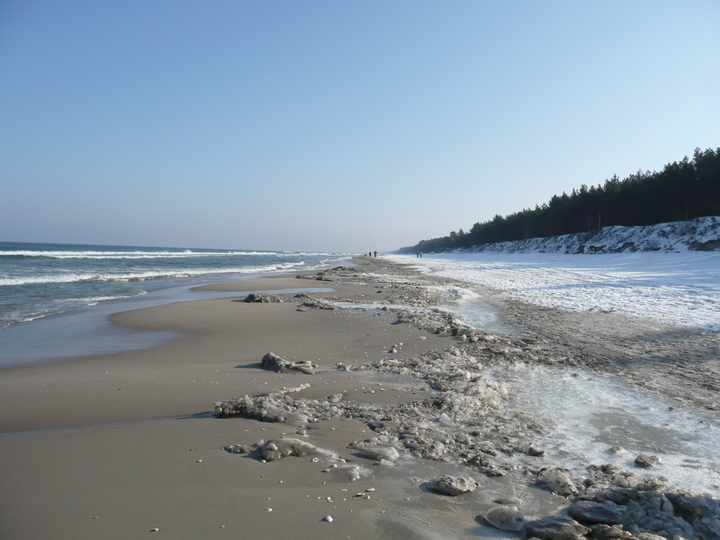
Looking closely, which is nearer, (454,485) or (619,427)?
(454,485)

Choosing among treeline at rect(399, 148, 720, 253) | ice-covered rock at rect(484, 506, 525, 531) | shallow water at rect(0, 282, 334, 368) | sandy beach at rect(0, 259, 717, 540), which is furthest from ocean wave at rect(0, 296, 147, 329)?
treeline at rect(399, 148, 720, 253)

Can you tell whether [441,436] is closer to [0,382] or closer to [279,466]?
[279,466]

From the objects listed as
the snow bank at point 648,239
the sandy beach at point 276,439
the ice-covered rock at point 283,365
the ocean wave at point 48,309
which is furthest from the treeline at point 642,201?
the ocean wave at point 48,309

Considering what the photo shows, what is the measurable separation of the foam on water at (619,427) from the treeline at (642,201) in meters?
46.5

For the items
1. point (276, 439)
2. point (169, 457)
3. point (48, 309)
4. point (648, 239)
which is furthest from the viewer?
point (648, 239)

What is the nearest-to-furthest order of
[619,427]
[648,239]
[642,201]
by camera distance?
[619,427]
[648,239]
[642,201]

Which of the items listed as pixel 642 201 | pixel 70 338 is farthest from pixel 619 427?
pixel 642 201

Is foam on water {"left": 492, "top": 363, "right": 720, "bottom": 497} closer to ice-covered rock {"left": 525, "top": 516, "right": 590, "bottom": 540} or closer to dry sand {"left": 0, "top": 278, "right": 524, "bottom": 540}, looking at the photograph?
ice-covered rock {"left": 525, "top": 516, "right": 590, "bottom": 540}

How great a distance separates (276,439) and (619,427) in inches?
132

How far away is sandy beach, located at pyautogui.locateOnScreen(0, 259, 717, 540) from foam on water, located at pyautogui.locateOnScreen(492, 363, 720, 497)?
248mm

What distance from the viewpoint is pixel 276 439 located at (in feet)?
10.7

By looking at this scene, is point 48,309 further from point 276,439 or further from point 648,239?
point 648,239

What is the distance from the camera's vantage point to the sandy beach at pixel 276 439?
7.70 ft

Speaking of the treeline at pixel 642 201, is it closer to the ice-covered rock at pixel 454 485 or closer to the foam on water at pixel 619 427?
the foam on water at pixel 619 427
